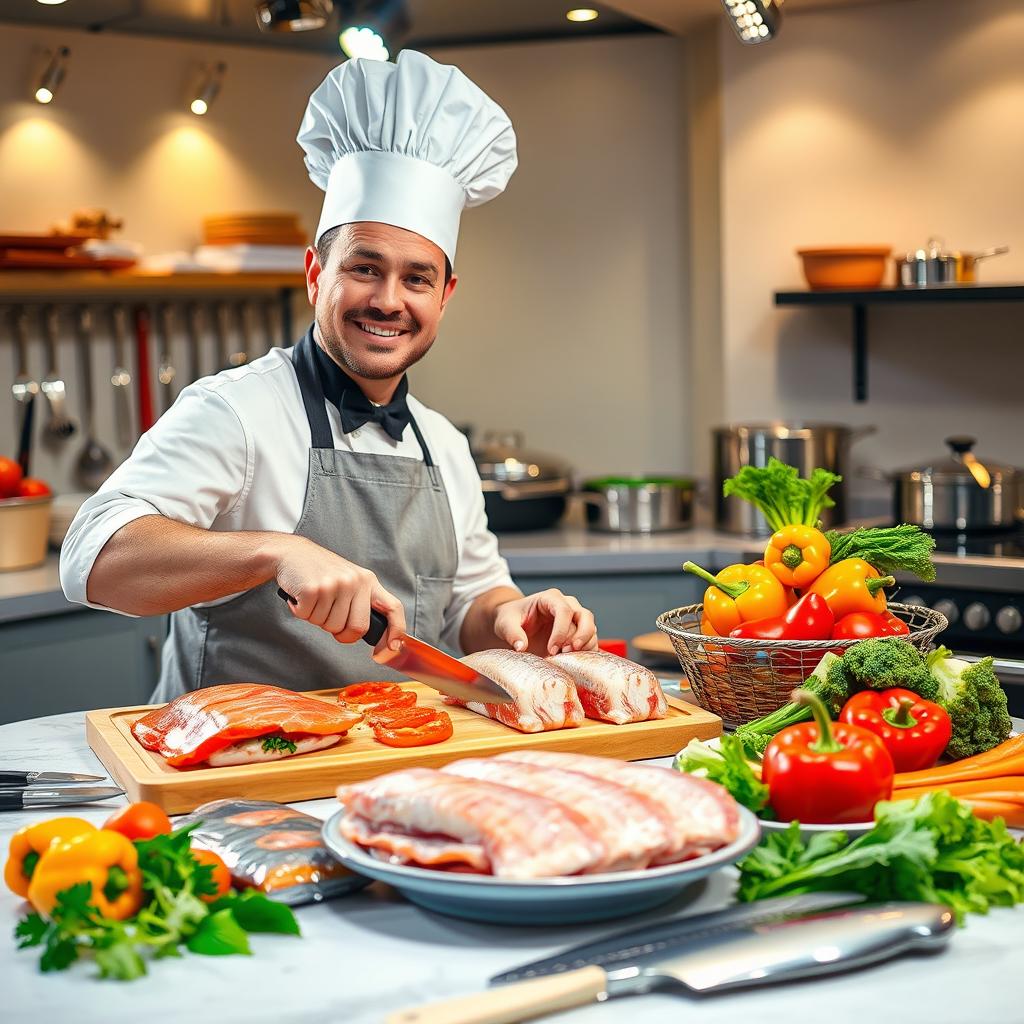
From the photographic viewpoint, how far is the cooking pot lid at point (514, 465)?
152 inches

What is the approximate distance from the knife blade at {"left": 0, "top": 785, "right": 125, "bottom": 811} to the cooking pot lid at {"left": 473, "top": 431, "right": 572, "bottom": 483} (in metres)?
2.40

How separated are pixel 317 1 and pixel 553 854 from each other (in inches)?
113

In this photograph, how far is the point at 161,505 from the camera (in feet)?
6.50

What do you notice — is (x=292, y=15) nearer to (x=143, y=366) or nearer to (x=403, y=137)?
(x=143, y=366)

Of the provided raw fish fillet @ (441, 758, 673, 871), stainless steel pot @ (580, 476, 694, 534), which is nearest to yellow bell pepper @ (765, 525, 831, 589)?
raw fish fillet @ (441, 758, 673, 871)

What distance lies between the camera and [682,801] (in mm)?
1188

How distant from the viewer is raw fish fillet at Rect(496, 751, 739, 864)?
3.79ft

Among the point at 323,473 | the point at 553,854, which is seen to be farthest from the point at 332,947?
the point at 323,473

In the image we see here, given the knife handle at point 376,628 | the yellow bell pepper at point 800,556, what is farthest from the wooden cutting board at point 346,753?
the yellow bell pepper at point 800,556

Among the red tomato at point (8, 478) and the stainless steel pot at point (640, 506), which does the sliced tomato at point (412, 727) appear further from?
the stainless steel pot at point (640, 506)

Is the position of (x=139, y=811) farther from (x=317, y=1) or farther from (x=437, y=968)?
(x=317, y=1)

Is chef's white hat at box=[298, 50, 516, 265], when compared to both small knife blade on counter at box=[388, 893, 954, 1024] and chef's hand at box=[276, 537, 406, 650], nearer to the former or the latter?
chef's hand at box=[276, 537, 406, 650]

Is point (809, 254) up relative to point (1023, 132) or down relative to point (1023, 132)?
down

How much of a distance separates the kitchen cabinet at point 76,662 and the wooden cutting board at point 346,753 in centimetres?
137
